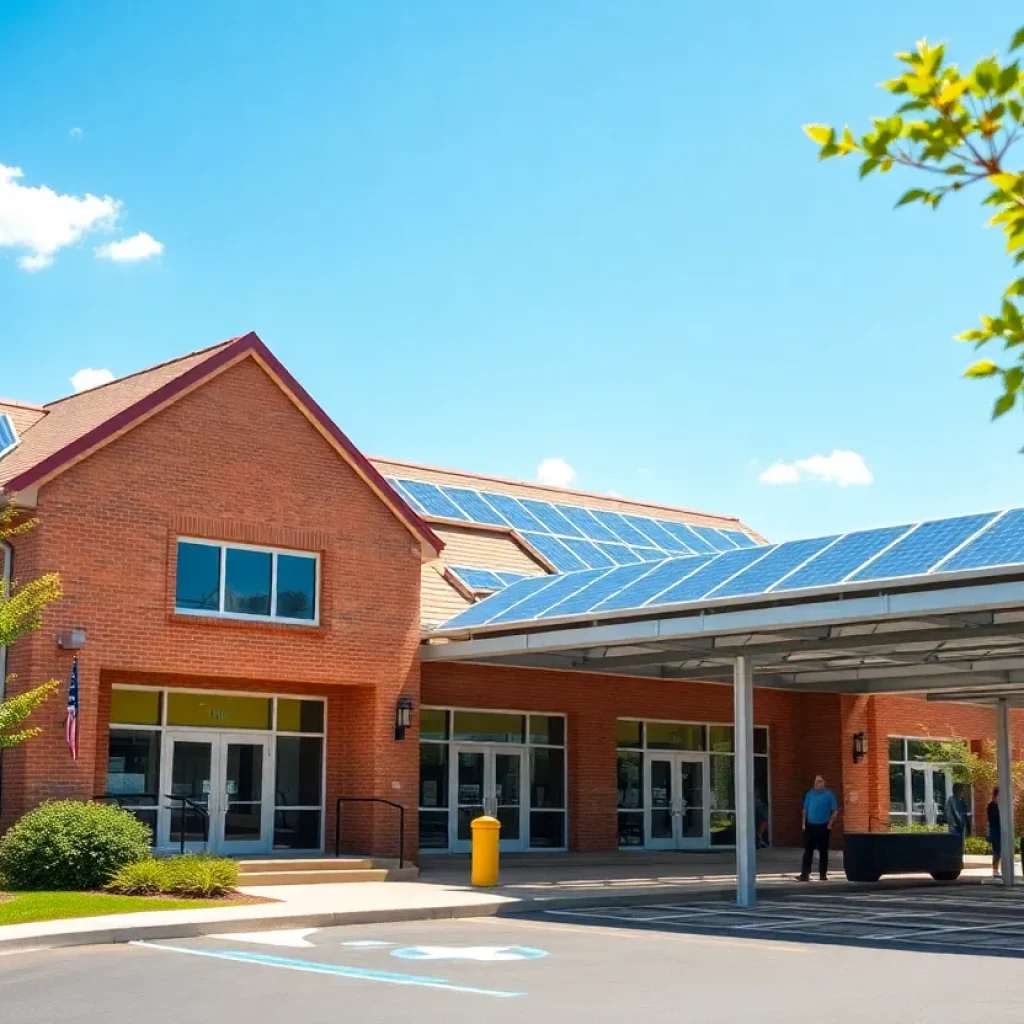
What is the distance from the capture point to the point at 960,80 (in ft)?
12.2

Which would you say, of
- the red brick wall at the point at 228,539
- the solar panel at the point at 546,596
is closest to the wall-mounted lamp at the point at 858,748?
the solar panel at the point at 546,596

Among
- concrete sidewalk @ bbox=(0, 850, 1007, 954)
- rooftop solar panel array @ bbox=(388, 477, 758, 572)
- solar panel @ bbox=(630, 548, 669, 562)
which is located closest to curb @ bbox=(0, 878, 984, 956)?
concrete sidewalk @ bbox=(0, 850, 1007, 954)

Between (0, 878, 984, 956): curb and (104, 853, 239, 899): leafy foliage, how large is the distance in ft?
7.33

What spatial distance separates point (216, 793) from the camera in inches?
998

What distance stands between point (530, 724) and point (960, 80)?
87.9 feet

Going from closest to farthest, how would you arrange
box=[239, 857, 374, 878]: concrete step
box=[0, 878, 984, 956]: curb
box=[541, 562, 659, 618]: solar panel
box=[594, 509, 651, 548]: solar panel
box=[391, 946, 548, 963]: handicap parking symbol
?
box=[391, 946, 548, 963]: handicap parking symbol
box=[0, 878, 984, 956]: curb
box=[239, 857, 374, 878]: concrete step
box=[541, 562, 659, 618]: solar panel
box=[594, 509, 651, 548]: solar panel

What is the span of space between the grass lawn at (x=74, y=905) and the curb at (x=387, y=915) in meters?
1.26

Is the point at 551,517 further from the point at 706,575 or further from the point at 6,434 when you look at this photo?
the point at 6,434

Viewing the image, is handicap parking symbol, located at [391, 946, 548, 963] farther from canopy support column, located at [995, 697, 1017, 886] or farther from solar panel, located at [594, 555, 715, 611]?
canopy support column, located at [995, 697, 1017, 886]

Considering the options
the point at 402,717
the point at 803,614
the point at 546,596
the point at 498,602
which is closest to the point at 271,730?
the point at 402,717

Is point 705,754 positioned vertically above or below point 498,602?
below

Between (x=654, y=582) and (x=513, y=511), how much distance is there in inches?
468

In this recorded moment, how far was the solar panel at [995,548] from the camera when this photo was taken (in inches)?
702

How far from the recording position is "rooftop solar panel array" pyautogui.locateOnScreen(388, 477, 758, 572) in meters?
33.2
